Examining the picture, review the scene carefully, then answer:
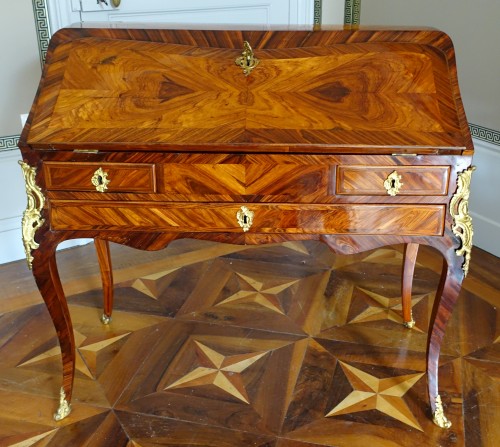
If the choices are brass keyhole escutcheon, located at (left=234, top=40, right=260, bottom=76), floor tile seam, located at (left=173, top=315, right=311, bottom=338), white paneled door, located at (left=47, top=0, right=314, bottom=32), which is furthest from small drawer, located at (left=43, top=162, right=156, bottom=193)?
white paneled door, located at (left=47, top=0, right=314, bottom=32)

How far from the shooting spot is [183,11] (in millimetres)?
2734

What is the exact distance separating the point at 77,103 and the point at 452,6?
171cm

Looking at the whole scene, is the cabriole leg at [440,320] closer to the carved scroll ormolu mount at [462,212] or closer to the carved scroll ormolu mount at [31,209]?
the carved scroll ormolu mount at [462,212]

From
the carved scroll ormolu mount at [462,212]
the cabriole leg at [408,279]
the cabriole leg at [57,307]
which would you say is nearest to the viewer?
the carved scroll ormolu mount at [462,212]

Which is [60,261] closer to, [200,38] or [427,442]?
[200,38]

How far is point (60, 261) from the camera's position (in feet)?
8.55

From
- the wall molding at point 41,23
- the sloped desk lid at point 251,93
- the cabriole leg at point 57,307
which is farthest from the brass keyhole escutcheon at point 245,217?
the wall molding at point 41,23

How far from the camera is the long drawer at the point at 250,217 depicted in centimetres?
149

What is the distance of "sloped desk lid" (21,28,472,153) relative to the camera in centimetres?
144

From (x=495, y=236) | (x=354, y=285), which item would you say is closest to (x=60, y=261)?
(x=354, y=285)

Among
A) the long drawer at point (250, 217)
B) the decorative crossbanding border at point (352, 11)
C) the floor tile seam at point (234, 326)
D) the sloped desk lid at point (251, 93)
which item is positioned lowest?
the floor tile seam at point (234, 326)

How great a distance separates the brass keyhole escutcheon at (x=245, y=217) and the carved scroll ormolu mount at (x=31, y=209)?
0.47 meters

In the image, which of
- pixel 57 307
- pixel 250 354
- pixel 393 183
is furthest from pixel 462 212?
pixel 57 307

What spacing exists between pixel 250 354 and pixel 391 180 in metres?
0.82
